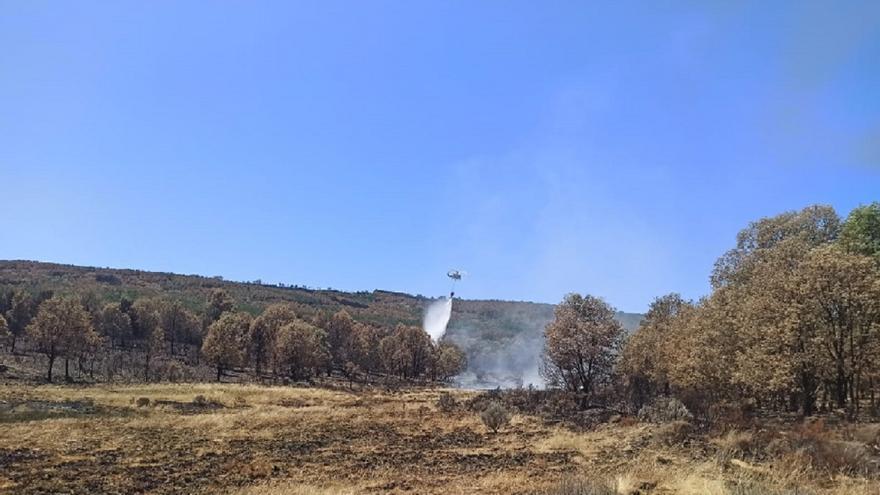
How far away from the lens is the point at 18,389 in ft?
163

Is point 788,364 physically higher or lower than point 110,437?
higher

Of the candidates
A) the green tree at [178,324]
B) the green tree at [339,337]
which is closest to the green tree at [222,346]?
the green tree at [178,324]

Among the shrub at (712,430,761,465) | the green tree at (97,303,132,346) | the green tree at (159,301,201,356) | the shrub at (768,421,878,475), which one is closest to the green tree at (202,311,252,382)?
the green tree at (97,303,132,346)

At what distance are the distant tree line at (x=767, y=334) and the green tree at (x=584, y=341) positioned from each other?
10cm

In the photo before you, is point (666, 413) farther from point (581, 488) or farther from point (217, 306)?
point (217, 306)

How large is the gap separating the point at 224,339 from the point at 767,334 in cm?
6830

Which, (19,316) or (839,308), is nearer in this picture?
(839,308)

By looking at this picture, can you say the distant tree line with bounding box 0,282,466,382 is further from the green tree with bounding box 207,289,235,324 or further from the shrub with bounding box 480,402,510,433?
the shrub with bounding box 480,402,510,433

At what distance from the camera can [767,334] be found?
29.3m

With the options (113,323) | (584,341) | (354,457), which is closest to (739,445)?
(354,457)

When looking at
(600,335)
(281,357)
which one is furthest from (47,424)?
(281,357)

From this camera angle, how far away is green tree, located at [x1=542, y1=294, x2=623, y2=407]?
49250mm

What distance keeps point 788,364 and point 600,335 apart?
22.1 m

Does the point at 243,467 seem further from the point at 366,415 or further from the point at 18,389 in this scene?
the point at 18,389
